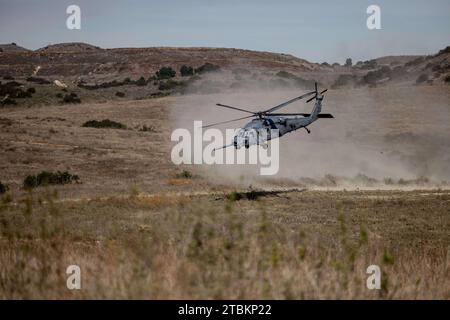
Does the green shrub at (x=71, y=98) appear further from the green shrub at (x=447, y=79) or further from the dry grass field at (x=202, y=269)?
the dry grass field at (x=202, y=269)

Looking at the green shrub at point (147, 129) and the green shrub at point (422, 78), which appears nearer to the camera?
the green shrub at point (147, 129)

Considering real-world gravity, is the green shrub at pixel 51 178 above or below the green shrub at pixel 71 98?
below

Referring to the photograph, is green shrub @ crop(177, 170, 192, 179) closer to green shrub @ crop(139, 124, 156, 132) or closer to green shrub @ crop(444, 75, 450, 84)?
green shrub @ crop(139, 124, 156, 132)

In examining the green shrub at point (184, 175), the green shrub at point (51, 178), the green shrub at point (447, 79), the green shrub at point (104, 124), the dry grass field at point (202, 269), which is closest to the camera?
the dry grass field at point (202, 269)

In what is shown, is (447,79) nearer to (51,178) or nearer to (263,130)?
(263,130)

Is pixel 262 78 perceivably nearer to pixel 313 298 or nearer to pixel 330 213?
pixel 330 213

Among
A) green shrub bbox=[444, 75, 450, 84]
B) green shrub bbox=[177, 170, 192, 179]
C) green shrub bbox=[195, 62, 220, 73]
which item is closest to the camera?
green shrub bbox=[177, 170, 192, 179]

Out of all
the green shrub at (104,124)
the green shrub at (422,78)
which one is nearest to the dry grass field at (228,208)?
the green shrub at (104,124)

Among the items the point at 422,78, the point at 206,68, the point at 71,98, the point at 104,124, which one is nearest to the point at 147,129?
the point at 104,124

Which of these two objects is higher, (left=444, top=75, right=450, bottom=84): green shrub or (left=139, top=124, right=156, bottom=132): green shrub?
(left=444, top=75, right=450, bottom=84): green shrub

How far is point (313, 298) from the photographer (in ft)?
19.9

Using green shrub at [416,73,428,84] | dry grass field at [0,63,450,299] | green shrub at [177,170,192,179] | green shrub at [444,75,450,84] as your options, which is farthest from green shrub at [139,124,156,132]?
green shrub at [416,73,428,84]

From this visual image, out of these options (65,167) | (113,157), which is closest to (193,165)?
(113,157)
